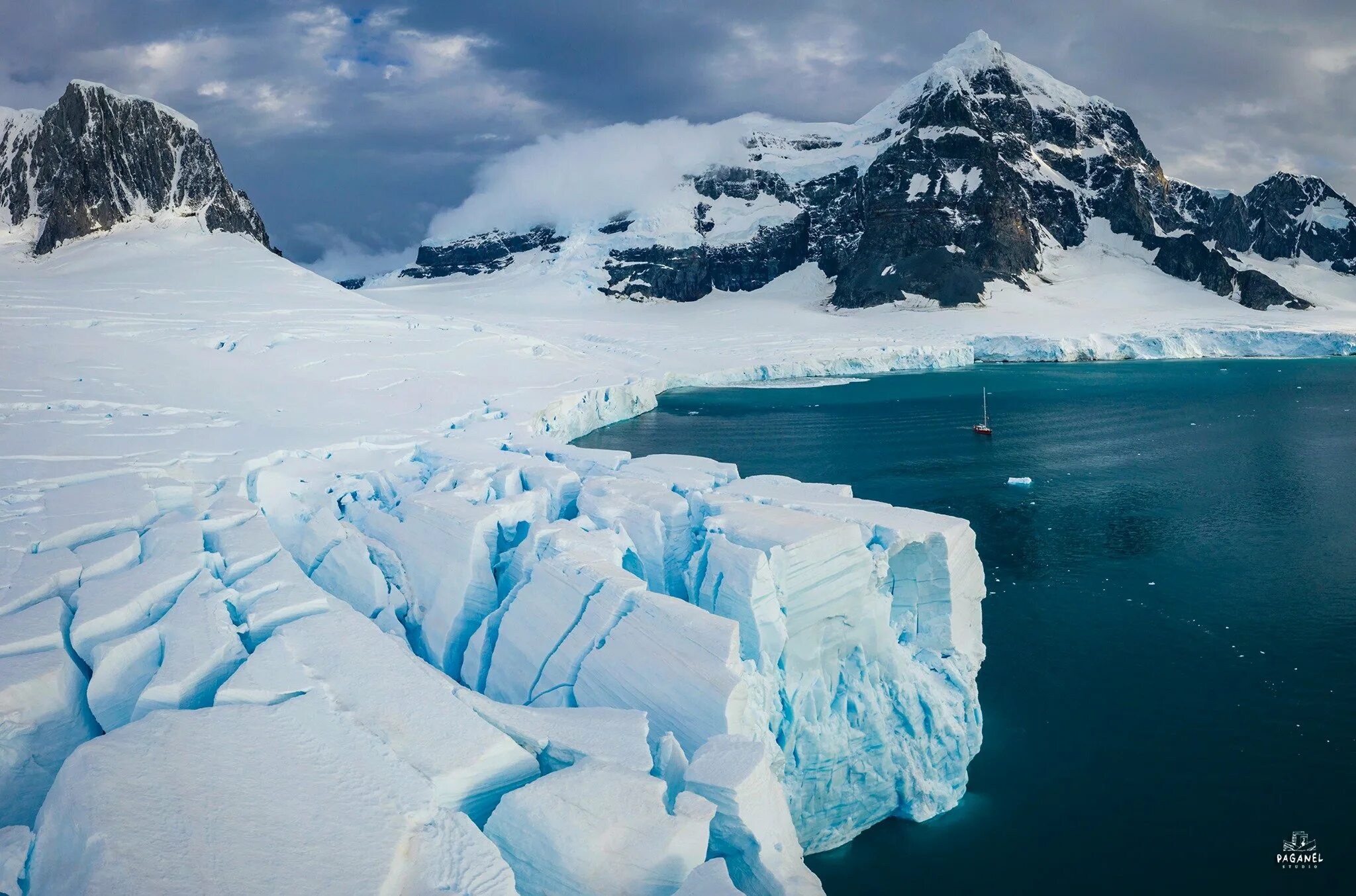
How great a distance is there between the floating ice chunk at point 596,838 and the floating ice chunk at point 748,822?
13.2 inches

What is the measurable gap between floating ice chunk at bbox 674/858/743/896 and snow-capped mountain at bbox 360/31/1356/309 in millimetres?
84491

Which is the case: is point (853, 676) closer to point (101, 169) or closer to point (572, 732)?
point (572, 732)

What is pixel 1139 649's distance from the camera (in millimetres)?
13180

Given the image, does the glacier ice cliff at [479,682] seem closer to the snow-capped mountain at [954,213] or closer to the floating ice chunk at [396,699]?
the floating ice chunk at [396,699]

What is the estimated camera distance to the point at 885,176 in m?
100

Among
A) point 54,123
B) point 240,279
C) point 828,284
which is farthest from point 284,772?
point 828,284

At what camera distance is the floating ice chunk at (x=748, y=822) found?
18.2 ft

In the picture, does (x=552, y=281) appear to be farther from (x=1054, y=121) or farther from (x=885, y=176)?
(x=1054, y=121)

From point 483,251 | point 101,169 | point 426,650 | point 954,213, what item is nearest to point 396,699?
point 426,650

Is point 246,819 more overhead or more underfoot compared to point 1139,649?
more overhead

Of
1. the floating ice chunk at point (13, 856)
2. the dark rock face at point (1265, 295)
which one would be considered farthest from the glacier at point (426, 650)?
the dark rock face at point (1265, 295)

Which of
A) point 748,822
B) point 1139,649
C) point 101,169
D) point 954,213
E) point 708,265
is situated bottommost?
point 1139,649

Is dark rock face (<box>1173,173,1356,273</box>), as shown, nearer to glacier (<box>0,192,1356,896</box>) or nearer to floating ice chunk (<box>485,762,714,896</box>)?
glacier (<box>0,192,1356,896</box>)

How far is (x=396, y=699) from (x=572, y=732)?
1359 millimetres
